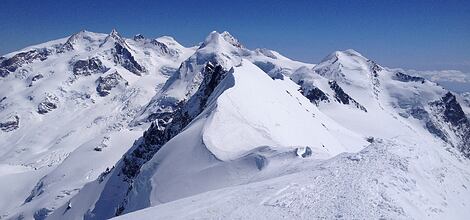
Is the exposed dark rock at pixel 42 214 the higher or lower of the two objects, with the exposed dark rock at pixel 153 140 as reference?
lower

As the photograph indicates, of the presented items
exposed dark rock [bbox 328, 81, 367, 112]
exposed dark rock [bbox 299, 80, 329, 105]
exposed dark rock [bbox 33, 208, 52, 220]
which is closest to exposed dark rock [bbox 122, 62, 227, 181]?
exposed dark rock [bbox 33, 208, 52, 220]

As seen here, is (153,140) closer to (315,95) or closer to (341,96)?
(315,95)

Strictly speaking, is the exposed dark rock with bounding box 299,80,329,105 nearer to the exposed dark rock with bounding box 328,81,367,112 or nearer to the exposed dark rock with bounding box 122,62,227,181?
the exposed dark rock with bounding box 328,81,367,112

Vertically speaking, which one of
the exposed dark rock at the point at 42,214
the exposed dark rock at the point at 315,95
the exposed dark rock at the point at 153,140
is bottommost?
the exposed dark rock at the point at 42,214

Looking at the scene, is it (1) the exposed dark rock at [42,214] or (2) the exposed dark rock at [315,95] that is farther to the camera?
(2) the exposed dark rock at [315,95]

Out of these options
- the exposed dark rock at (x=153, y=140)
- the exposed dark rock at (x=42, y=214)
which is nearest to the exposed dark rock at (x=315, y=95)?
the exposed dark rock at (x=153, y=140)

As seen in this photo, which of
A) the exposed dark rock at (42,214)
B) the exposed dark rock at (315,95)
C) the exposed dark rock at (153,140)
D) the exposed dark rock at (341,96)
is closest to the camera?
the exposed dark rock at (153,140)

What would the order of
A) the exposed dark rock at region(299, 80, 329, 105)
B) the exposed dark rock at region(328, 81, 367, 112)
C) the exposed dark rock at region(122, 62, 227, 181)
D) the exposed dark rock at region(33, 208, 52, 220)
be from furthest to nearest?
the exposed dark rock at region(328, 81, 367, 112)
the exposed dark rock at region(299, 80, 329, 105)
the exposed dark rock at region(33, 208, 52, 220)
the exposed dark rock at region(122, 62, 227, 181)

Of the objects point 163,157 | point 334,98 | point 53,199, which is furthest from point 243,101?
point 334,98

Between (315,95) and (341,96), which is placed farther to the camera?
(341,96)

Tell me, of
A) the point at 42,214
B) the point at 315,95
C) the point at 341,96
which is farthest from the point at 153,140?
the point at 341,96

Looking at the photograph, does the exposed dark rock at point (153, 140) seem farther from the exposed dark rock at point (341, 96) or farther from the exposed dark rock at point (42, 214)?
the exposed dark rock at point (341, 96)

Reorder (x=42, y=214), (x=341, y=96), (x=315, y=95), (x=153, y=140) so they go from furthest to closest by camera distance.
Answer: (x=341, y=96), (x=315, y=95), (x=42, y=214), (x=153, y=140)
